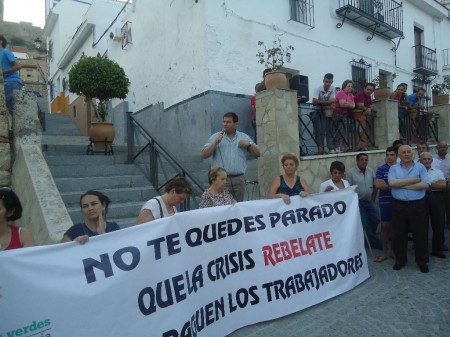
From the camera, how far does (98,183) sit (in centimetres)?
582

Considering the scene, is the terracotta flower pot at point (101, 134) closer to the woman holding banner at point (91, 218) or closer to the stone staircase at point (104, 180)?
the stone staircase at point (104, 180)

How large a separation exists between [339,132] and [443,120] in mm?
5192

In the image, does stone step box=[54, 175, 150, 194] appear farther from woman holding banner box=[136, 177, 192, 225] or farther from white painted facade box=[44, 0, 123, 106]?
white painted facade box=[44, 0, 123, 106]

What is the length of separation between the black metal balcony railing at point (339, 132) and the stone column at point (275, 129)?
527mm

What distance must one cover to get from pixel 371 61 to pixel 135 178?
9851 mm

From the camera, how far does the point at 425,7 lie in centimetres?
1516

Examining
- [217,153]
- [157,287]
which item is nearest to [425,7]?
[217,153]

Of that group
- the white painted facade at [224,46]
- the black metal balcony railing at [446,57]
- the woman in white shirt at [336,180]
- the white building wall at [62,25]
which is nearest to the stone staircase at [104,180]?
the woman in white shirt at [336,180]

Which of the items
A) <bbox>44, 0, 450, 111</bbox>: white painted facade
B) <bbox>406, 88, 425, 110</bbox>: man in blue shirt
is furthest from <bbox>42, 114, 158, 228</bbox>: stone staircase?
<bbox>406, 88, 425, 110</bbox>: man in blue shirt

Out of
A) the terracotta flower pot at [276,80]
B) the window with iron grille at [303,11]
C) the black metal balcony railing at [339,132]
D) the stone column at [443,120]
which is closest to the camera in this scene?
the terracotta flower pot at [276,80]

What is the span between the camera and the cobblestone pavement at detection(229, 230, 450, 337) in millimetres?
3188

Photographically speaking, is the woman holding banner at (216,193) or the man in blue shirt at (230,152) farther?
the man in blue shirt at (230,152)

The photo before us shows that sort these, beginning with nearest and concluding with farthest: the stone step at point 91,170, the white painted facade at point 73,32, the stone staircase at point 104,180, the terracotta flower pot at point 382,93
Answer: the stone staircase at point 104,180
the stone step at point 91,170
the terracotta flower pot at point 382,93
the white painted facade at point 73,32

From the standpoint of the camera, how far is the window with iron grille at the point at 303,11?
390 inches
